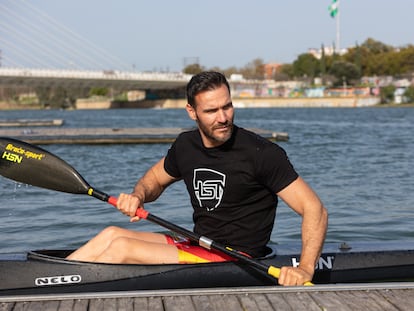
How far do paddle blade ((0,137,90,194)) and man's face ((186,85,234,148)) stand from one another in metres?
1.23

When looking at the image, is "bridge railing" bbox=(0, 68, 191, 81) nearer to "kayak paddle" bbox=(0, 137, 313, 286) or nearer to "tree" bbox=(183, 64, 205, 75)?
"tree" bbox=(183, 64, 205, 75)

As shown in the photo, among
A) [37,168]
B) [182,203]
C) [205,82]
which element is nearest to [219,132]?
[205,82]

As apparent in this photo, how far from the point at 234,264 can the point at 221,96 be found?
102cm

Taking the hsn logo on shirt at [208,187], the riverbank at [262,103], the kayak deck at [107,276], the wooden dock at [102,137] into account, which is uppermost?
the hsn logo on shirt at [208,187]

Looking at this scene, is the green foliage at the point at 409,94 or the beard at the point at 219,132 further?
the green foliage at the point at 409,94

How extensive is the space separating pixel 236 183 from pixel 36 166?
154 centimetres

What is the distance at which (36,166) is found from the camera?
5.12 meters

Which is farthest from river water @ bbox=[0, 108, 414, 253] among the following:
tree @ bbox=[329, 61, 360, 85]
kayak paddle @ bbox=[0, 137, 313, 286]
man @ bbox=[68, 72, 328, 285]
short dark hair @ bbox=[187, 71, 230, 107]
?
tree @ bbox=[329, 61, 360, 85]

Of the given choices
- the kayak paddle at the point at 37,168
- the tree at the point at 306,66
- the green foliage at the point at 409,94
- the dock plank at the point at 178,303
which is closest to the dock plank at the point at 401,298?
the dock plank at the point at 178,303

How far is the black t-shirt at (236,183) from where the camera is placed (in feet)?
13.9

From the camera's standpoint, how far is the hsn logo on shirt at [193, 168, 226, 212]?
4391mm

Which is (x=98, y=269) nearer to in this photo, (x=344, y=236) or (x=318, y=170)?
(x=344, y=236)

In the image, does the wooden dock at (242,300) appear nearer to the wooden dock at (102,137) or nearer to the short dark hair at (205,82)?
the short dark hair at (205,82)

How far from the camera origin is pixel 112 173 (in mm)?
15836
